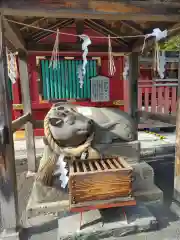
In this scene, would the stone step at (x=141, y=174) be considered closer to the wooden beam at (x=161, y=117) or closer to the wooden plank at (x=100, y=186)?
the wooden plank at (x=100, y=186)

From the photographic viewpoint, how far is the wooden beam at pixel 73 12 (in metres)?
1.76

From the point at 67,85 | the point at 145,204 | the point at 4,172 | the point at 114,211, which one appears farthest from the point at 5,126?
the point at 67,85

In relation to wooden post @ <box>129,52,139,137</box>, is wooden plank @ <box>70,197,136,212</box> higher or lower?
lower

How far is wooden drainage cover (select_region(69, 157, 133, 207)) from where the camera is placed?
1.91 m

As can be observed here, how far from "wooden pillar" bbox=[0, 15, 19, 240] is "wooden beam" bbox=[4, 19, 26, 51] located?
0.44 meters

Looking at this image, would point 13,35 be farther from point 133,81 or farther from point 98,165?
point 133,81

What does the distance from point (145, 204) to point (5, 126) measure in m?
2.10

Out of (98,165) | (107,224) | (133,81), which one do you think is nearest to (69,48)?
(133,81)

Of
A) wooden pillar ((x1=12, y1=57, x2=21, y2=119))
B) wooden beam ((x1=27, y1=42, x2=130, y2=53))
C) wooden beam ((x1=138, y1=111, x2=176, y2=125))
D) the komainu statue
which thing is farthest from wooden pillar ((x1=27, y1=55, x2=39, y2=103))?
the komainu statue

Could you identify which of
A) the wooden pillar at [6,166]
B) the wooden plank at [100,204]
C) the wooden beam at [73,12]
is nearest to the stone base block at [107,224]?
the wooden plank at [100,204]

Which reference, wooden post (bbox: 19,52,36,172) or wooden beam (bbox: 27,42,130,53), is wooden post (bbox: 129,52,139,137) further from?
wooden post (bbox: 19,52,36,172)

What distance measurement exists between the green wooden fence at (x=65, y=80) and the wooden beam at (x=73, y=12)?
3665mm

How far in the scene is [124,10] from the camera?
1898mm

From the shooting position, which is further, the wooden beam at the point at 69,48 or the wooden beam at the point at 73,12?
the wooden beam at the point at 69,48
